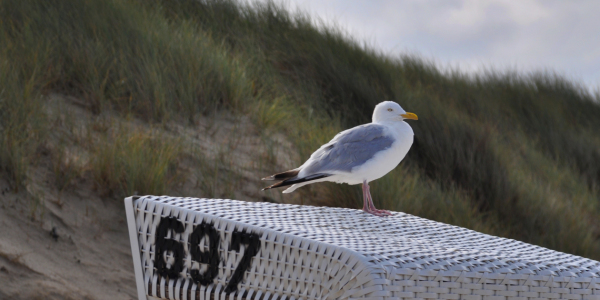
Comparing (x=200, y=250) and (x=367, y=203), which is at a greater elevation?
(x=367, y=203)

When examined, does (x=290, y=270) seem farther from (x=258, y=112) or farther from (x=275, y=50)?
(x=275, y=50)

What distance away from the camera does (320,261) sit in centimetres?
202

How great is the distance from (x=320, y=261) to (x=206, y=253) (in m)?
0.53

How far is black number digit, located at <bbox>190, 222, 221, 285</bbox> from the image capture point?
229 cm

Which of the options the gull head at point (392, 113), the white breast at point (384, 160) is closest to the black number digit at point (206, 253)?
the white breast at point (384, 160)

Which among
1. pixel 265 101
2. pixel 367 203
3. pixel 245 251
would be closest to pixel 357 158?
pixel 367 203

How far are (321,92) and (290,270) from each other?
499 cm

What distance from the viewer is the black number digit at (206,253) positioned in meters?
2.29

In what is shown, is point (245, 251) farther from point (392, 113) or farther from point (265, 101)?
point (265, 101)

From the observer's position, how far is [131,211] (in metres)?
2.47

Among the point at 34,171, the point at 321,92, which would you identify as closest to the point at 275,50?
the point at 321,92

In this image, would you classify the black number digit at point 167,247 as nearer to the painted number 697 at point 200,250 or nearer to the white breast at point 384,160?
the painted number 697 at point 200,250

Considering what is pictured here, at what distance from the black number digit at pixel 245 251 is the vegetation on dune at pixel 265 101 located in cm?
208

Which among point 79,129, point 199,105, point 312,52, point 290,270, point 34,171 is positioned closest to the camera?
point 290,270
